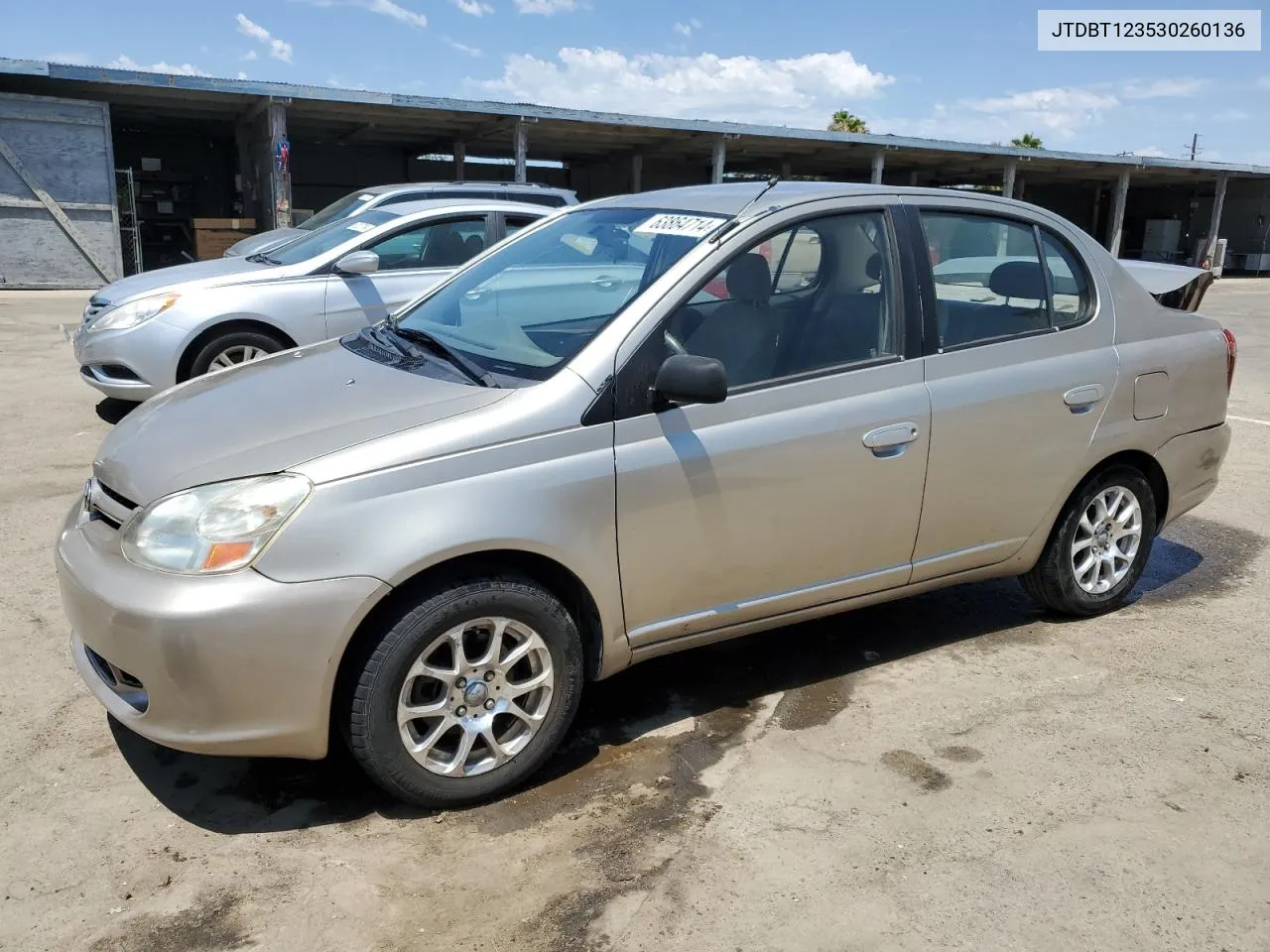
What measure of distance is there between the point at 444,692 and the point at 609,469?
0.79 m

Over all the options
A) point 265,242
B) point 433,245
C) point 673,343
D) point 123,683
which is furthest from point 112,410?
point 673,343

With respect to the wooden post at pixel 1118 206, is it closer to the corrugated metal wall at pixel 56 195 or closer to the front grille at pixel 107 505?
the corrugated metal wall at pixel 56 195

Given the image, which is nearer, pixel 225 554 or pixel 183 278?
pixel 225 554

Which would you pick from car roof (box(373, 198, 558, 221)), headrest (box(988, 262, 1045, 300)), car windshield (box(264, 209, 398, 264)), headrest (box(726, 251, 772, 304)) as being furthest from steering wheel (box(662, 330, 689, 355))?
car windshield (box(264, 209, 398, 264))

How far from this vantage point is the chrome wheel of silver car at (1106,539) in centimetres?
429

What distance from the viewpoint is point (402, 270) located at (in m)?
7.72

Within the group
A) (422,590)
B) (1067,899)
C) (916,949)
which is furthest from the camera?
(422,590)

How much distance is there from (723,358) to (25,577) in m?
3.37

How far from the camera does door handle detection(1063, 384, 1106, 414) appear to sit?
396 centimetres

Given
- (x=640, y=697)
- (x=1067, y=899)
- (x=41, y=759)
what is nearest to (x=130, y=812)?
(x=41, y=759)

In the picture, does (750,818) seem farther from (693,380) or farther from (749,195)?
(749,195)

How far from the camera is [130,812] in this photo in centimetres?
296

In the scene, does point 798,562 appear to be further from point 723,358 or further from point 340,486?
point 340,486

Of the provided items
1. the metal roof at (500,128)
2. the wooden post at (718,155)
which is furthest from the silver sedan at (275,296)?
the wooden post at (718,155)
